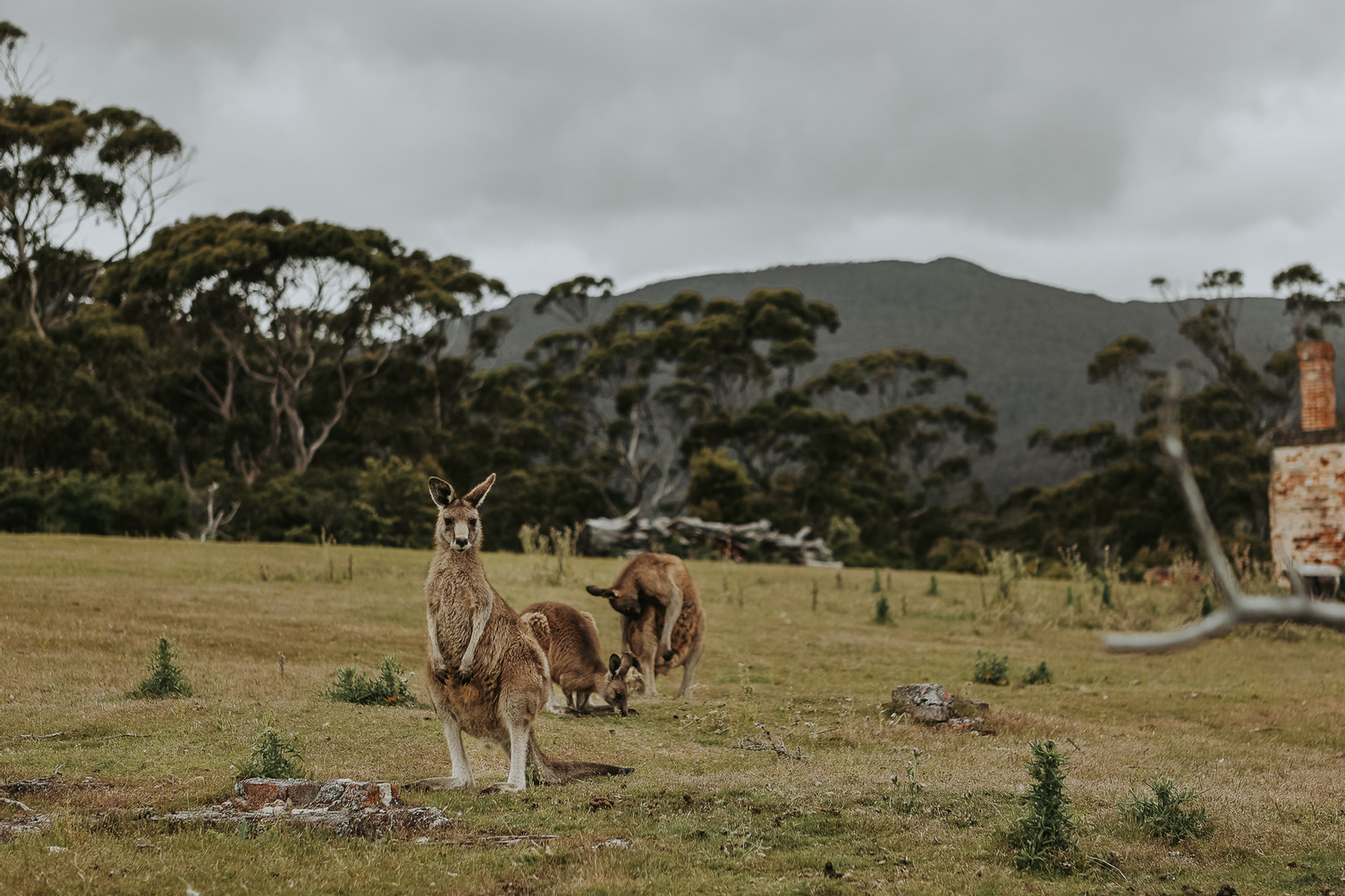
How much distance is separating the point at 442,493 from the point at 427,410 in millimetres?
49444

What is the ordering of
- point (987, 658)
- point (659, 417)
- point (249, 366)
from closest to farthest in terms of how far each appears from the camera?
point (987, 658) → point (249, 366) → point (659, 417)

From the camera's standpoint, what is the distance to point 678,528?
39062mm

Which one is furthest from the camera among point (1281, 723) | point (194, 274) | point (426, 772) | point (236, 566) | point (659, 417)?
point (659, 417)

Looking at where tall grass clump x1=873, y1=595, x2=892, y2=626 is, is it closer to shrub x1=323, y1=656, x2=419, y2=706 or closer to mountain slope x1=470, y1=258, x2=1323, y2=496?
shrub x1=323, y1=656, x2=419, y2=706

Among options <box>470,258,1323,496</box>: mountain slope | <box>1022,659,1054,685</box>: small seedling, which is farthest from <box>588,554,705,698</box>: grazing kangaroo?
<box>470,258,1323,496</box>: mountain slope

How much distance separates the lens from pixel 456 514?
717 cm

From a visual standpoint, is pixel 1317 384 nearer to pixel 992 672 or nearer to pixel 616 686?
pixel 992 672

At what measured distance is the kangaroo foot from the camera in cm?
723

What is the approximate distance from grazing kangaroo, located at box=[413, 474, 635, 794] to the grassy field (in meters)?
0.47

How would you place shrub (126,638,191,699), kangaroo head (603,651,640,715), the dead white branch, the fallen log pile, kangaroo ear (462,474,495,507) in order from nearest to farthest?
the dead white branch < kangaroo ear (462,474,495,507) < shrub (126,638,191,699) < kangaroo head (603,651,640,715) < the fallen log pile

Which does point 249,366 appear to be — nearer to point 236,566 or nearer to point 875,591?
point 236,566

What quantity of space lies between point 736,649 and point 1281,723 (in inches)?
289

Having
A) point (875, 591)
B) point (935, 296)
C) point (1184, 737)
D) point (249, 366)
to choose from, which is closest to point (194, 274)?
point (249, 366)

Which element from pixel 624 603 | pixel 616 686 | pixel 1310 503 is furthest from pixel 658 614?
pixel 1310 503
